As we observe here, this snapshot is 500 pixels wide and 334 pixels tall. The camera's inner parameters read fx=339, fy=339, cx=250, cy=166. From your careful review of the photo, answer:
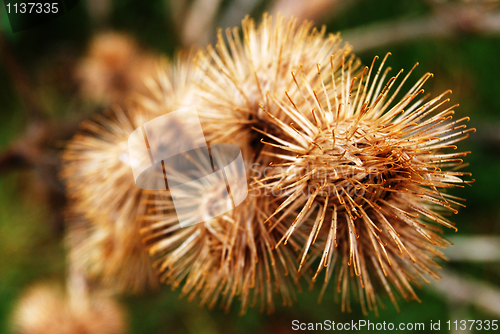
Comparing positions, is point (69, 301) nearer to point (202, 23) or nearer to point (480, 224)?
point (202, 23)

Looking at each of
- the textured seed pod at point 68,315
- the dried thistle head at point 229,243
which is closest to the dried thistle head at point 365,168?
the dried thistle head at point 229,243

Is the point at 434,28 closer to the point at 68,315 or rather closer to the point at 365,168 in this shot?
the point at 365,168

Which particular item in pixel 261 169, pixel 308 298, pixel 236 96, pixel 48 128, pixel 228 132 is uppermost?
pixel 48 128

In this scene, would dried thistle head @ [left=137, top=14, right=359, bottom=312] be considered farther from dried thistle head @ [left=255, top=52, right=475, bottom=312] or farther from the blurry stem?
the blurry stem

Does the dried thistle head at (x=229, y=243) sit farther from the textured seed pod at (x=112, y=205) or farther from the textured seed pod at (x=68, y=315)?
the textured seed pod at (x=68, y=315)

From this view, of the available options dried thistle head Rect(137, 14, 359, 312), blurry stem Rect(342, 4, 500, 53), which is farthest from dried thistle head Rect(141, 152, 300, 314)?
blurry stem Rect(342, 4, 500, 53)

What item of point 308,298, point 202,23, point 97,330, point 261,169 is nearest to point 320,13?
point 202,23
